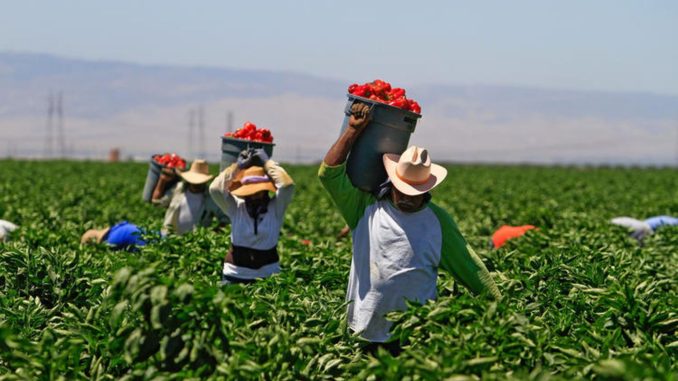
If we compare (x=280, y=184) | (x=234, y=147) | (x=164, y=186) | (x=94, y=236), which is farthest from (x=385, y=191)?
(x=164, y=186)

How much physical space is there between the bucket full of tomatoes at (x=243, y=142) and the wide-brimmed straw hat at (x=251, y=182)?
678 millimetres

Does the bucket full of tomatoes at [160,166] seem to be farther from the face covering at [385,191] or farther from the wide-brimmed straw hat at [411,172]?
the wide-brimmed straw hat at [411,172]

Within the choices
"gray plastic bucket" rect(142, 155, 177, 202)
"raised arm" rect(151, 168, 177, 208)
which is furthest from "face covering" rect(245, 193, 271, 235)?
"gray plastic bucket" rect(142, 155, 177, 202)

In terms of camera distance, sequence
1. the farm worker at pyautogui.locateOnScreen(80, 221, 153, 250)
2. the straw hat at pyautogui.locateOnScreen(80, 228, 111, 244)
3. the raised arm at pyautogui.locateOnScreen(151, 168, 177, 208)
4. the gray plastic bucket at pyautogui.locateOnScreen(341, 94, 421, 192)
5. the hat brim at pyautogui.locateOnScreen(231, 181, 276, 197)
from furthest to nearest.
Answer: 1. the raised arm at pyautogui.locateOnScreen(151, 168, 177, 208)
2. the straw hat at pyautogui.locateOnScreen(80, 228, 111, 244)
3. the farm worker at pyautogui.locateOnScreen(80, 221, 153, 250)
4. the hat brim at pyautogui.locateOnScreen(231, 181, 276, 197)
5. the gray plastic bucket at pyautogui.locateOnScreen(341, 94, 421, 192)

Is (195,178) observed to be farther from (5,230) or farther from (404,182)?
(404,182)

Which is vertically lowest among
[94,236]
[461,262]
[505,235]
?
[94,236]

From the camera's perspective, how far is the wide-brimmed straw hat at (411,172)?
525 centimetres

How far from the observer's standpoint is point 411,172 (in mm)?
5258

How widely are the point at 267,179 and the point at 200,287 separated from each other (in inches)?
131

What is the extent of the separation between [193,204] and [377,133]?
5238 millimetres

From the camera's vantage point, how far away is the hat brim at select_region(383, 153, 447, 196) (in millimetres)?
5242

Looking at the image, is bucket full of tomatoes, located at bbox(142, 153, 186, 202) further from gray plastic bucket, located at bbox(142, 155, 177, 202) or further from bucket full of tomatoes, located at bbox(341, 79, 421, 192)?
bucket full of tomatoes, located at bbox(341, 79, 421, 192)

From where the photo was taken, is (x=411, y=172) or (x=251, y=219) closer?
(x=411, y=172)

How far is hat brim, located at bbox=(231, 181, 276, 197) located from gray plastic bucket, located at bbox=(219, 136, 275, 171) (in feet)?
2.86
